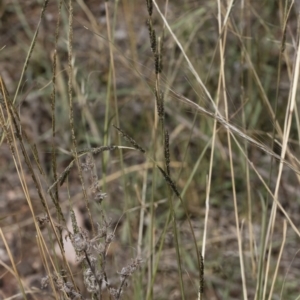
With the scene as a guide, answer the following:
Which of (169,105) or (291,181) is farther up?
(169,105)

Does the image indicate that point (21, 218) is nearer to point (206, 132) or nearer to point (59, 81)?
point (59, 81)

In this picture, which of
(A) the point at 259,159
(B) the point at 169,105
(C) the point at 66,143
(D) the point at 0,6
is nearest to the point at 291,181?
(A) the point at 259,159

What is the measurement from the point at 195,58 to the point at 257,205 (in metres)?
Result: 0.50

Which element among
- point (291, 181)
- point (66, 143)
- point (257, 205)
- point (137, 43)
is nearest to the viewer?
point (257, 205)

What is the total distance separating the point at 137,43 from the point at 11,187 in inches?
28.2

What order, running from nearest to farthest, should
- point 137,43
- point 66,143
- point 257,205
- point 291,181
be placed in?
point 257,205 → point 291,181 → point 66,143 → point 137,43

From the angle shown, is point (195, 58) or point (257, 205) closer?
point (257, 205)

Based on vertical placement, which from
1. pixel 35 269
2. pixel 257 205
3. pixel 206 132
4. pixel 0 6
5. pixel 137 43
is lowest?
pixel 35 269

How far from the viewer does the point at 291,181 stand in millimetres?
1929

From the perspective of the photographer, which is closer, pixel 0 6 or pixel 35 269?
pixel 35 269

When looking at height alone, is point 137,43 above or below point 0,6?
below

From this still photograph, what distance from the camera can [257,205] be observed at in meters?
1.80

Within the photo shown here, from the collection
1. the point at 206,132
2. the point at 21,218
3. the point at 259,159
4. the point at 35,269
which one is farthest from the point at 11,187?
the point at 259,159

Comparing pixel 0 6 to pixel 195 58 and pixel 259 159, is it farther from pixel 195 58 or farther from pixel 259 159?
pixel 259 159
